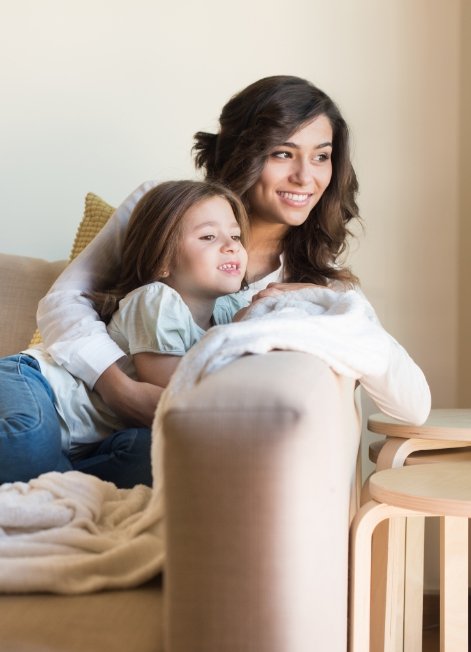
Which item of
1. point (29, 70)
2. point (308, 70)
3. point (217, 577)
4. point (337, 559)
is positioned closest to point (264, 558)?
point (217, 577)

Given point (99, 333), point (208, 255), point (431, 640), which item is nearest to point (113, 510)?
point (99, 333)

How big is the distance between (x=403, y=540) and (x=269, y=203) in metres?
0.76

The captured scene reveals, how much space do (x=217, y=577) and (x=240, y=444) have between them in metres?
0.12

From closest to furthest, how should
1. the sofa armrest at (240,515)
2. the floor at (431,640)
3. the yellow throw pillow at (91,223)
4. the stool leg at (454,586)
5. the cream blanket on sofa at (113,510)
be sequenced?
the sofa armrest at (240,515), the cream blanket on sofa at (113,510), the stool leg at (454,586), the yellow throw pillow at (91,223), the floor at (431,640)

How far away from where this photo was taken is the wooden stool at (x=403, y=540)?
152 cm

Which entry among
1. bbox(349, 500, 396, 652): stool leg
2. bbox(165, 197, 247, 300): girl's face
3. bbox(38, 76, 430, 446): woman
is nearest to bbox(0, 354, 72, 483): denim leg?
bbox(38, 76, 430, 446): woman

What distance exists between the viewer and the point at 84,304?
5.70 ft

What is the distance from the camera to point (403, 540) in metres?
1.72

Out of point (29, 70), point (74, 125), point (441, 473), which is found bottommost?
point (441, 473)

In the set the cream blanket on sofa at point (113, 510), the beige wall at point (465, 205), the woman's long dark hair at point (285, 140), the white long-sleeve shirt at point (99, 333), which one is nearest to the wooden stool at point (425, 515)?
the white long-sleeve shirt at point (99, 333)

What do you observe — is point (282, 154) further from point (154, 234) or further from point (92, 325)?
point (92, 325)

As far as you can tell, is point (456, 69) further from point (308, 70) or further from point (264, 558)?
point (264, 558)

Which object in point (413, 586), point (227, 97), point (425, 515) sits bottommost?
point (413, 586)

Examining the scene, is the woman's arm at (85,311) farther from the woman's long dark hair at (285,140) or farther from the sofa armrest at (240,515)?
the sofa armrest at (240,515)
